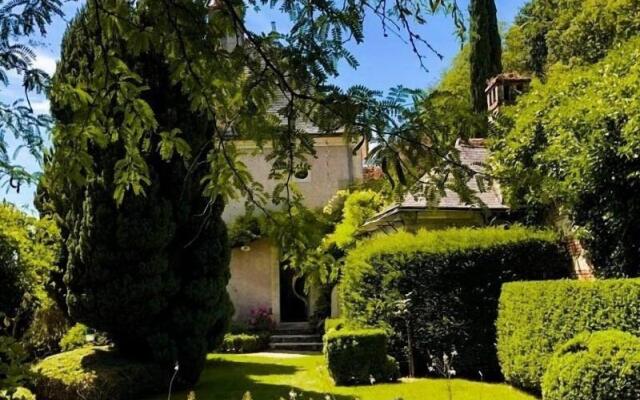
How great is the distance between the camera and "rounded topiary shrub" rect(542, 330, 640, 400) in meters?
7.25

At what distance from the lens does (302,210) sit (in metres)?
3.78

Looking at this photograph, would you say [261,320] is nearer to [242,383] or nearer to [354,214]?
[354,214]

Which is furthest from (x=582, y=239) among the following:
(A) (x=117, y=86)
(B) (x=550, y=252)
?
(A) (x=117, y=86)

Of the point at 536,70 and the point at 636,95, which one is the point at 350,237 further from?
the point at 536,70

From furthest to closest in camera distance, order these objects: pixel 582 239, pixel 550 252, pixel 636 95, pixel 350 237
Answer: pixel 350 237 → pixel 550 252 → pixel 582 239 → pixel 636 95

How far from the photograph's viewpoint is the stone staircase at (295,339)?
19547 mm

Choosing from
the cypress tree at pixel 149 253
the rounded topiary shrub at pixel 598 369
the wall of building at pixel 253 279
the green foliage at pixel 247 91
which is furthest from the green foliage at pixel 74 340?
the green foliage at pixel 247 91

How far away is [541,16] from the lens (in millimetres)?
29375

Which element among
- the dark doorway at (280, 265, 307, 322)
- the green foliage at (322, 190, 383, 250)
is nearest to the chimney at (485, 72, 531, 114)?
the green foliage at (322, 190, 383, 250)

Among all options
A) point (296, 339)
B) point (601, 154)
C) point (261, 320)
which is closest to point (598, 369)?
point (601, 154)

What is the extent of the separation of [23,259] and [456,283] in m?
7.35

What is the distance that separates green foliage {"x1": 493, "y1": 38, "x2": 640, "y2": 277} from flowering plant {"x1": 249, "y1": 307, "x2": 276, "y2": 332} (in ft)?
37.9

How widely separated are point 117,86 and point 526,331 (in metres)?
8.07

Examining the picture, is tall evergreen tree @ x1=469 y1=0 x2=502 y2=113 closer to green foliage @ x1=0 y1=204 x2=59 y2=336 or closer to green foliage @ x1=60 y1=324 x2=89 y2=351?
green foliage @ x1=60 y1=324 x2=89 y2=351
